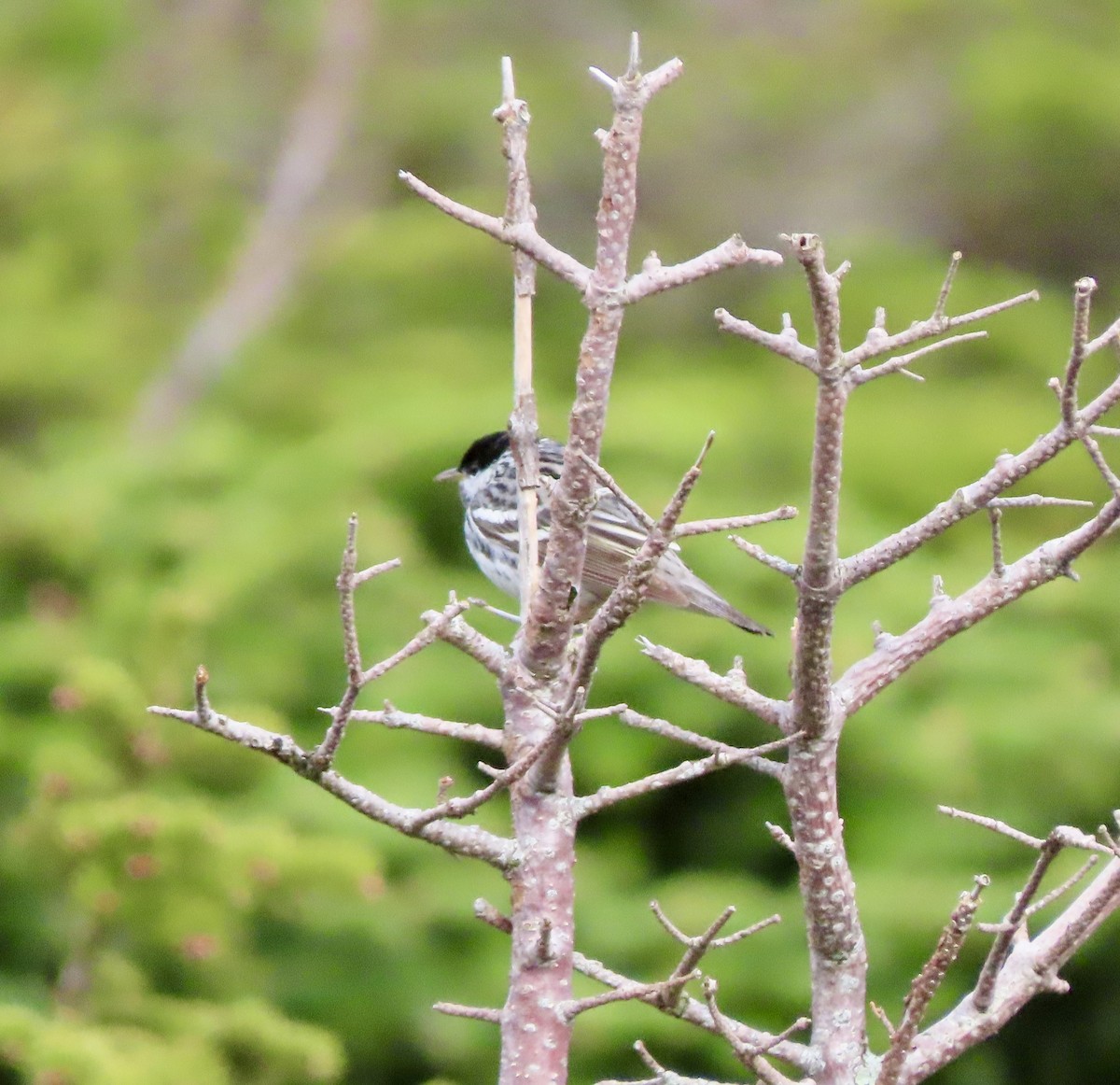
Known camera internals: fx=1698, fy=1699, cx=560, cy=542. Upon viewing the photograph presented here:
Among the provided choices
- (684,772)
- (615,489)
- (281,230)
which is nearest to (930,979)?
(684,772)

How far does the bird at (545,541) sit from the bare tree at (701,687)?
1.46 meters

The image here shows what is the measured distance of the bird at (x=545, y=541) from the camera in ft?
13.3

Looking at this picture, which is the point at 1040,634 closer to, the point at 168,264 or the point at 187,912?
the point at 187,912

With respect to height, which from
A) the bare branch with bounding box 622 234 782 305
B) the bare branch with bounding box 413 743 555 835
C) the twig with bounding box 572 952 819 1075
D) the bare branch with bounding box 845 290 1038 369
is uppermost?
the bare branch with bounding box 622 234 782 305

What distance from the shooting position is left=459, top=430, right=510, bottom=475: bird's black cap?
472cm

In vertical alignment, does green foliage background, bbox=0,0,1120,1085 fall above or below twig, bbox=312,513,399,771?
above

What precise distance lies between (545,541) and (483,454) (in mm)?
973

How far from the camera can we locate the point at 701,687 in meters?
2.22

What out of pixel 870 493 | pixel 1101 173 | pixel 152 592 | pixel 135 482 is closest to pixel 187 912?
pixel 152 592

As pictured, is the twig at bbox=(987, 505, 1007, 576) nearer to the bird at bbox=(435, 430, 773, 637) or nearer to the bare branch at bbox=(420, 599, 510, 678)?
the bare branch at bbox=(420, 599, 510, 678)

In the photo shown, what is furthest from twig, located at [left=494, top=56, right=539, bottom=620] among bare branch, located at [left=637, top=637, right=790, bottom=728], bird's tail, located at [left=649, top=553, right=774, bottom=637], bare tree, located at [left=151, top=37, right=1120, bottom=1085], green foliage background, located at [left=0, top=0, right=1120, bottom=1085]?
green foliage background, located at [left=0, top=0, right=1120, bottom=1085]

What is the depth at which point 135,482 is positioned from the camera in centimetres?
589

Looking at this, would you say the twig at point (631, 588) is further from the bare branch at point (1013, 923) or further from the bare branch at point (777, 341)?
the bare branch at point (1013, 923)

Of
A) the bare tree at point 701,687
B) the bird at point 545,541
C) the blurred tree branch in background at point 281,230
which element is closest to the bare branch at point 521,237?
the bare tree at point 701,687
